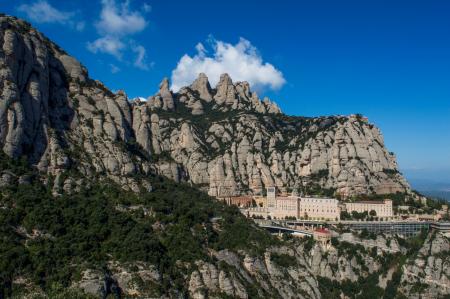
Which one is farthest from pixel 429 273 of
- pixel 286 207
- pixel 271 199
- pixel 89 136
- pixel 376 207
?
pixel 89 136

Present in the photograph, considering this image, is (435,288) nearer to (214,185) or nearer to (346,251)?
(346,251)

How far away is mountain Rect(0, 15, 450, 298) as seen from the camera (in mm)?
95938

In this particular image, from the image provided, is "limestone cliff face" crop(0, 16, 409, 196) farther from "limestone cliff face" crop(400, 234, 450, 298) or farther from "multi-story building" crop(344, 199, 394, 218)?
"limestone cliff face" crop(400, 234, 450, 298)

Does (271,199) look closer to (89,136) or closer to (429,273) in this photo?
(429,273)

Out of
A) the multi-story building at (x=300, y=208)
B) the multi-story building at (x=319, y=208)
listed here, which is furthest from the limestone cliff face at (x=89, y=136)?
the multi-story building at (x=300, y=208)

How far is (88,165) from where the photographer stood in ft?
436

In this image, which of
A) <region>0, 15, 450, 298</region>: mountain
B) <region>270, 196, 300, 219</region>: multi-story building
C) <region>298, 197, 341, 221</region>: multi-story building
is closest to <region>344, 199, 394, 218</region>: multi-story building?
<region>298, 197, 341, 221</region>: multi-story building

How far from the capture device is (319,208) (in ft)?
A: 569

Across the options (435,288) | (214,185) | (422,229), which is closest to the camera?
(435,288)

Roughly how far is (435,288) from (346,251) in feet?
76.3

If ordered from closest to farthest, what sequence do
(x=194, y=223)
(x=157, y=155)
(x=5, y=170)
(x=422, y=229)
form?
(x=5, y=170), (x=194, y=223), (x=422, y=229), (x=157, y=155)

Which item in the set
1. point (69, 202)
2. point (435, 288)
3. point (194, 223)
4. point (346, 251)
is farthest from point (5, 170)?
point (435, 288)

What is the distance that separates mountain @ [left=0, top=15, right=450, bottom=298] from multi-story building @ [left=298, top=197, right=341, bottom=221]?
1732 centimetres

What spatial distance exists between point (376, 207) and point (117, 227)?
→ 91.6m
